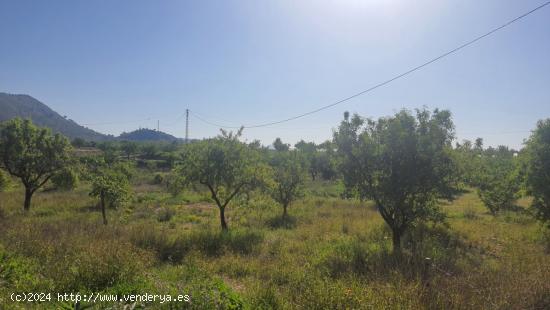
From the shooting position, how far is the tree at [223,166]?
1382cm

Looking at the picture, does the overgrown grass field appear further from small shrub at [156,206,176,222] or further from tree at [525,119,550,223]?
small shrub at [156,206,176,222]

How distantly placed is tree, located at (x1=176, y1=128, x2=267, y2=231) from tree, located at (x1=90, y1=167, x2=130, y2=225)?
3944 millimetres

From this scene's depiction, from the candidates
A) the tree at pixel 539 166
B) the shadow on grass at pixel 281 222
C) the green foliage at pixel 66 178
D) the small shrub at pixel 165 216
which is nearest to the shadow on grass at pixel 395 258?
the tree at pixel 539 166

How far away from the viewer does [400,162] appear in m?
10.5

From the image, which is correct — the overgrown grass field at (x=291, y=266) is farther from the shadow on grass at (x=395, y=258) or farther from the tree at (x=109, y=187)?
the tree at (x=109, y=187)

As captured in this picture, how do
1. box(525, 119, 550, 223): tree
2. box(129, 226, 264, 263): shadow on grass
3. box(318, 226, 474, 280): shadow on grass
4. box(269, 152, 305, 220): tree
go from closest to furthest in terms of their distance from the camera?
box(318, 226, 474, 280): shadow on grass, box(129, 226, 264, 263): shadow on grass, box(525, 119, 550, 223): tree, box(269, 152, 305, 220): tree

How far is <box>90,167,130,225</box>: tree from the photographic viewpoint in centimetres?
1515

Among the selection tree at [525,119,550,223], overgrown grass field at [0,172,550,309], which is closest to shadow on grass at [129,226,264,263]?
overgrown grass field at [0,172,550,309]

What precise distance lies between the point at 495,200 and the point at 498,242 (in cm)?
1185

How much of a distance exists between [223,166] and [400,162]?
7.72 metres

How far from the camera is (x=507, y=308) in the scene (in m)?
4.40

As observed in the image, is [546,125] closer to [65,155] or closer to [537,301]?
[537,301]

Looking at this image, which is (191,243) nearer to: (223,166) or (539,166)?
(223,166)

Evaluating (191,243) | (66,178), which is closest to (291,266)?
(191,243)
